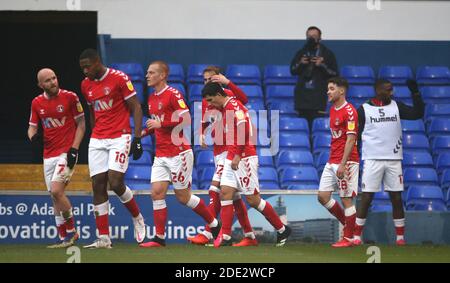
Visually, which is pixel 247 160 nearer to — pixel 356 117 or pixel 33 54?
pixel 356 117

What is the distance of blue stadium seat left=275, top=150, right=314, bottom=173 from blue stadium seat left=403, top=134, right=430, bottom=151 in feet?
5.90

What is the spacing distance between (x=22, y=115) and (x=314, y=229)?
8235 millimetres

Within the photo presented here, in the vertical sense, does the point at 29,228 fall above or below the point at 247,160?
below

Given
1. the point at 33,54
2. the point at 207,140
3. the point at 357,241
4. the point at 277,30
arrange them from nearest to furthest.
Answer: the point at 357,241
the point at 207,140
the point at 277,30
the point at 33,54

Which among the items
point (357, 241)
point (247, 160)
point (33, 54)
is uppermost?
point (33, 54)

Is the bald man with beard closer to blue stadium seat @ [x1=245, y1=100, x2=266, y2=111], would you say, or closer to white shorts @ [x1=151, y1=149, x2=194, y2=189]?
white shorts @ [x1=151, y1=149, x2=194, y2=189]

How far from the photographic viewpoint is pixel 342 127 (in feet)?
42.4

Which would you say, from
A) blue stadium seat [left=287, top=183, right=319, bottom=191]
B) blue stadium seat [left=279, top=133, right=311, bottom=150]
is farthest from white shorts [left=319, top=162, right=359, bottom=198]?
blue stadium seat [left=279, top=133, right=311, bottom=150]

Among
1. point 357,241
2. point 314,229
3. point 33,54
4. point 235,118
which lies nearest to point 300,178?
point 314,229

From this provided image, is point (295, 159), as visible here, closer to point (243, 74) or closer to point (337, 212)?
point (243, 74)

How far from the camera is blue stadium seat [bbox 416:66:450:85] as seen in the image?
722 inches

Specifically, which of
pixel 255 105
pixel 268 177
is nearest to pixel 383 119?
pixel 268 177

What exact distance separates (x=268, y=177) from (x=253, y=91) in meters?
2.30

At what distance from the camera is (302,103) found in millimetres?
17047
